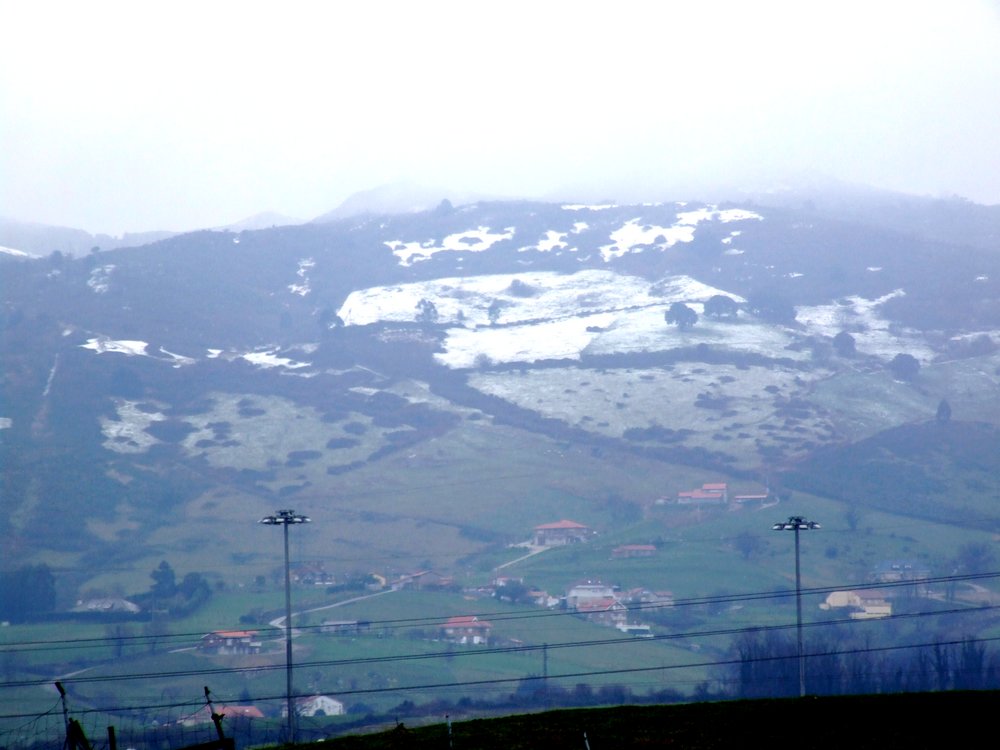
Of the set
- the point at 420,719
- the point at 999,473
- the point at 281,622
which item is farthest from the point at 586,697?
the point at 999,473

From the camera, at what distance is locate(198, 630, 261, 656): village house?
450 feet

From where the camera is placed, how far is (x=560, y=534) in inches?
7131

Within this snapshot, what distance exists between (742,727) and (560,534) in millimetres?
139503

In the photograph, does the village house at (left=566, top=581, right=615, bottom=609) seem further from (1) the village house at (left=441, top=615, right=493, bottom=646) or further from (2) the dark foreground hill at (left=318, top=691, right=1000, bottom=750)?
(2) the dark foreground hill at (left=318, top=691, right=1000, bottom=750)

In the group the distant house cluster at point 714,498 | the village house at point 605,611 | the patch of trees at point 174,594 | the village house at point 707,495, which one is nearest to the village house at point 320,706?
the village house at point 605,611

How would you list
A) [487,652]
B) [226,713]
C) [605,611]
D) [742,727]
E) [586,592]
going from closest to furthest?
[742,727] < [226,713] < [487,652] < [605,611] < [586,592]

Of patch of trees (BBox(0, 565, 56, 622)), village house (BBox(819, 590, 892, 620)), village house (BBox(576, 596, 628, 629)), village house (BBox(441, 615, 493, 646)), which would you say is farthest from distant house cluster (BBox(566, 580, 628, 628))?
patch of trees (BBox(0, 565, 56, 622))

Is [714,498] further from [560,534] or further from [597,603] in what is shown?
[597,603]

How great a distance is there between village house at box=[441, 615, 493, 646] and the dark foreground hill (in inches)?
3691

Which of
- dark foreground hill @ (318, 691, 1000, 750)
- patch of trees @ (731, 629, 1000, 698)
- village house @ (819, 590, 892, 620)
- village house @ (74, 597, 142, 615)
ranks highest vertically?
dark foreground hill @ (318, 691, 1000, 750)

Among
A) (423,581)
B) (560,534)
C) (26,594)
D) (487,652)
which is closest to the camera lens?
(487,652)

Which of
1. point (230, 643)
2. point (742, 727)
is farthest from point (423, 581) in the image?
point (742, 727)

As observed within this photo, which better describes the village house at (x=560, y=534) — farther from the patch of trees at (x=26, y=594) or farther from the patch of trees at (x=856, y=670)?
the patch of trees at (x=26, y=594)

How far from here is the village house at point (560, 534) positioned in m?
180
